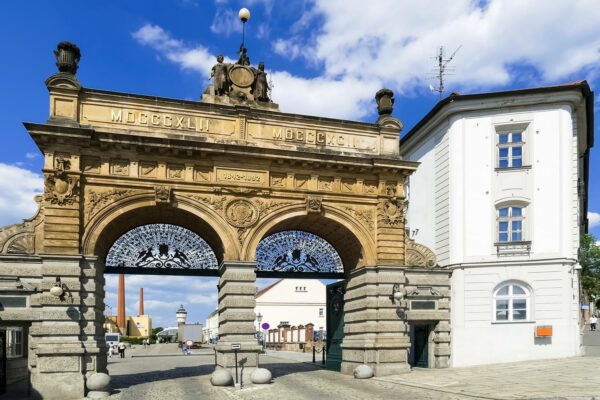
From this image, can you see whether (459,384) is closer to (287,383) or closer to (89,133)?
(287,383)

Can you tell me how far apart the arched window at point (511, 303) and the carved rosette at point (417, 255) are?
2.75 m

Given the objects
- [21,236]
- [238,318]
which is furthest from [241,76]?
[21,236]

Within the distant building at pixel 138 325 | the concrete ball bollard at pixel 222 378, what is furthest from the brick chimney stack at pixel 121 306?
the concrete ball bollard at pixel 222 378

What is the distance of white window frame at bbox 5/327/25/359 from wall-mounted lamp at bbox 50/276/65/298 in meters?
4.04

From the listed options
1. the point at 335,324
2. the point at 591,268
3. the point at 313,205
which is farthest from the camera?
the point at 591,268

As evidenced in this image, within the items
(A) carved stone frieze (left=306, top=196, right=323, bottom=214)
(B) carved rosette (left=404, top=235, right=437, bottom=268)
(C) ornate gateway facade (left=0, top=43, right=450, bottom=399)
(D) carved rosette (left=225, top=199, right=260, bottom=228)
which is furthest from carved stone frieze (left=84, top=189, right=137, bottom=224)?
(B) carved rosette (left=404, top=235, right=437, bottom=268)

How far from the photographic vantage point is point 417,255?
20.5m

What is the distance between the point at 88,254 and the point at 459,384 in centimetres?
1133

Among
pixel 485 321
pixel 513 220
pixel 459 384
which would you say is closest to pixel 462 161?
pixel 513 220

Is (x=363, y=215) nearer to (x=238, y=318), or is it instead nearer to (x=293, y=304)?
(x=238, y=318)

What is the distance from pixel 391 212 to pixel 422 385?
619cm

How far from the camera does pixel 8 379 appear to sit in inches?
704

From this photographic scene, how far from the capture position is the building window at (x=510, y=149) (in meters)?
21.5

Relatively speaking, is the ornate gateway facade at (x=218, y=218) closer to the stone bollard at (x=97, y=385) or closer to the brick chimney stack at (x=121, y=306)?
the stone bollard at (x=97, y=385)
